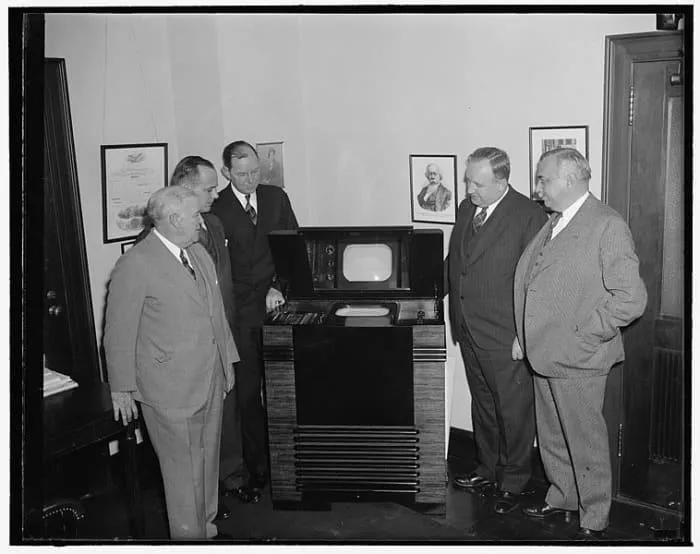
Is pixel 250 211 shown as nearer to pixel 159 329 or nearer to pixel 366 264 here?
pixel 366 264

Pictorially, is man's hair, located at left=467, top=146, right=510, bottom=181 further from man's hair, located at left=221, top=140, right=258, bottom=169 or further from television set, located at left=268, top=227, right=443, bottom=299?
man's hair, located at left=221, top=140, right=258, bottom=169

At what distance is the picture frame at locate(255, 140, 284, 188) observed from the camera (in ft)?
11.6

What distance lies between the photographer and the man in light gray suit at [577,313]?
284 centimetres

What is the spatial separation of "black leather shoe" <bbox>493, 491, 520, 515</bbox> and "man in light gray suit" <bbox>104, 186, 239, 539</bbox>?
1213 mm

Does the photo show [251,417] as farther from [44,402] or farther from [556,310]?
[556,310]

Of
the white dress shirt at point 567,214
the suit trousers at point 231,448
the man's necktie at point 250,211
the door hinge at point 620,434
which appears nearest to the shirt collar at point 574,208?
the white dress shirt at point 567,214

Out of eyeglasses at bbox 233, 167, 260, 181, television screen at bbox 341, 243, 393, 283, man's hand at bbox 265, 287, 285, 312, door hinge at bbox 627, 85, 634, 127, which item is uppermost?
door hinge at bbox 627, 85, 634, 127

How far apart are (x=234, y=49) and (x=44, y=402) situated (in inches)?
60.0

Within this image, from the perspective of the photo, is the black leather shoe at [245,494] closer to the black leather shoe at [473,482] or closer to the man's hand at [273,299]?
the man's hand at [273,299]

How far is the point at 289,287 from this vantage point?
133 inches

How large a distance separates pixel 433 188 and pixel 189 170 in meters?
1.06

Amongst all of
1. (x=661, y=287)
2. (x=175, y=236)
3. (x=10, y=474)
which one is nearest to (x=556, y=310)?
(x=661, y=287)

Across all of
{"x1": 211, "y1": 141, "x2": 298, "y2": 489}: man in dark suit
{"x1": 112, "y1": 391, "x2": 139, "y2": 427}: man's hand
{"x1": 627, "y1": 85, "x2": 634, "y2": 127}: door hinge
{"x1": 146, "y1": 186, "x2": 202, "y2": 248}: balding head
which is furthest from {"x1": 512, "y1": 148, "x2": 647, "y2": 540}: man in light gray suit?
{"x1": 112, "y1": 391, "x2": 139, "y2": 427}: man's hand

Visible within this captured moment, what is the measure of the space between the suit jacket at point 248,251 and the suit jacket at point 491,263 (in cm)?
80
